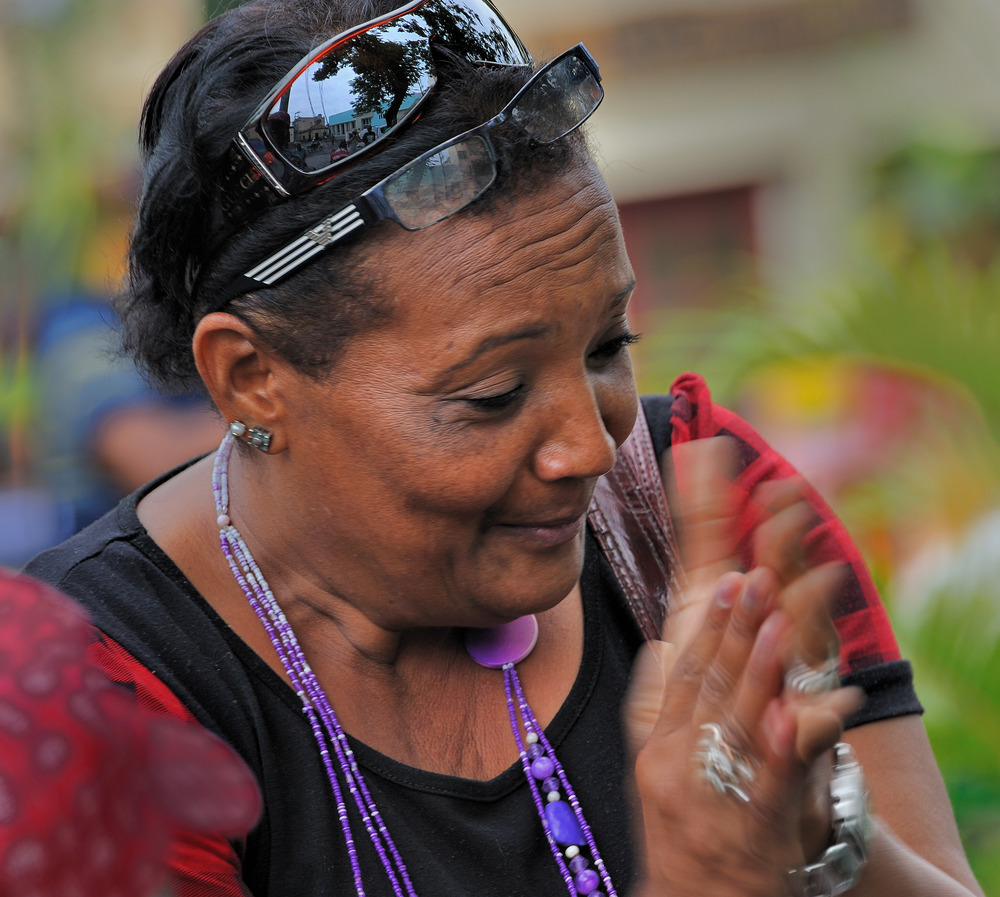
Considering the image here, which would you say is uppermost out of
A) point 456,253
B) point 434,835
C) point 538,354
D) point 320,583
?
point 456,253

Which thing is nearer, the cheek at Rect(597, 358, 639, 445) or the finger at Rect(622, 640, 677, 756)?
the finger at Rect(622, 640, 677, 756)

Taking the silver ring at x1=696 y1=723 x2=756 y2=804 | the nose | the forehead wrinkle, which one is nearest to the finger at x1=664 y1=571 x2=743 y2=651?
the silver ring at x1=696 y1=723 x2=756 y2=804

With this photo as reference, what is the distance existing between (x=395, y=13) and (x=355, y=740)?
986 millimetres

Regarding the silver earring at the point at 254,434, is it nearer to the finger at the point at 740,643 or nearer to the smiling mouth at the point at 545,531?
the smiling mouth at the point at 545,531

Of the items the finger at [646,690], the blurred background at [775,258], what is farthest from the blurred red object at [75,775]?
the blurred background at [775,258]

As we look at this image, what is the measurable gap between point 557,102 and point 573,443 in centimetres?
47

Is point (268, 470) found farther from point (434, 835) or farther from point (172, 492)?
point (434, 835)

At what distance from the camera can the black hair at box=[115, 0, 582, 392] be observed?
1545 mm

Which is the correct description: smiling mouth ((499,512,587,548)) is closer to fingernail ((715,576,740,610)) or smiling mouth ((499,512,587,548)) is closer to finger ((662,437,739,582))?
finger ((662,437,739,582))

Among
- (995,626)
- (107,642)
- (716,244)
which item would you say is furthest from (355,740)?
(716,244)

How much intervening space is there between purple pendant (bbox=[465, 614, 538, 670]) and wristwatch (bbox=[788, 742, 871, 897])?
0.55m

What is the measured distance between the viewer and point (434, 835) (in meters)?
1.62

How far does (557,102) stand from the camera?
1.65 metres

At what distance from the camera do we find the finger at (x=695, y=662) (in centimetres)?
126
